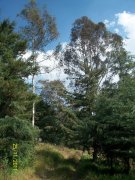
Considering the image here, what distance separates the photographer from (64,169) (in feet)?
88.7

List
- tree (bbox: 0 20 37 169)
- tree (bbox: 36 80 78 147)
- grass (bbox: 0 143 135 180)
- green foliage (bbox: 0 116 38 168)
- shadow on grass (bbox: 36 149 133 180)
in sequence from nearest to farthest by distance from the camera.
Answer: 1. grass (bbox: 0 143 135 180)
2. shadow on grass (bbox: 36 149 133 180)
3. green foliage (bbox: 0 116 38 168)
4. tree (bbox: 0 20 37 169)
5. tree (bbox: 36 80 78 147)

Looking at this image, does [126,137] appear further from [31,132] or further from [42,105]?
[42,105]

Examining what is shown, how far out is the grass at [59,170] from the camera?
21.5 m

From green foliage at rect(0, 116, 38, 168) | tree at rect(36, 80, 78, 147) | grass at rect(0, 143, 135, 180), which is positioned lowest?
grass at rect(0, 143, 135, 180)

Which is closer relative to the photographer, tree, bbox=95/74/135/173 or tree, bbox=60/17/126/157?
tree, bbox=95/74/135/173

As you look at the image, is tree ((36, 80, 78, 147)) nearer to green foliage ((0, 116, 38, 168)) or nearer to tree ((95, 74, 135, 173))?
green foliage ((0, 116, 38, 168))

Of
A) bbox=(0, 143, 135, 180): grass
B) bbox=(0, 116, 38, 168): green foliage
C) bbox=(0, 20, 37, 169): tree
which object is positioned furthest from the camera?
bbox=(0, 20, 37, 169): tree

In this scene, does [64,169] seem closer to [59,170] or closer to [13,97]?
[59,170]

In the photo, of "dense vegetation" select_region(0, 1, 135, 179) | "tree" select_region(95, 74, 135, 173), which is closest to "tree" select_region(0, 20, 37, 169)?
"dense vegetation" select_region(0, 1, 135, 179)

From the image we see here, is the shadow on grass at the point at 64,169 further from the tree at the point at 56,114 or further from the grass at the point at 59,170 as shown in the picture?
the tree at the point at 56,114

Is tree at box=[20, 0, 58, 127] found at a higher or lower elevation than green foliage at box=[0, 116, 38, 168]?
higher

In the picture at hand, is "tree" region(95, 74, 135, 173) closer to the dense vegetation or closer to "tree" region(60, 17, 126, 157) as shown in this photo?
the dense vegetation

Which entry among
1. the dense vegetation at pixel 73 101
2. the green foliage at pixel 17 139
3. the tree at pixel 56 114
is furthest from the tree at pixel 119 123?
the tree at pixel 56 114

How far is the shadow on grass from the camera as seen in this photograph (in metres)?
23.2
